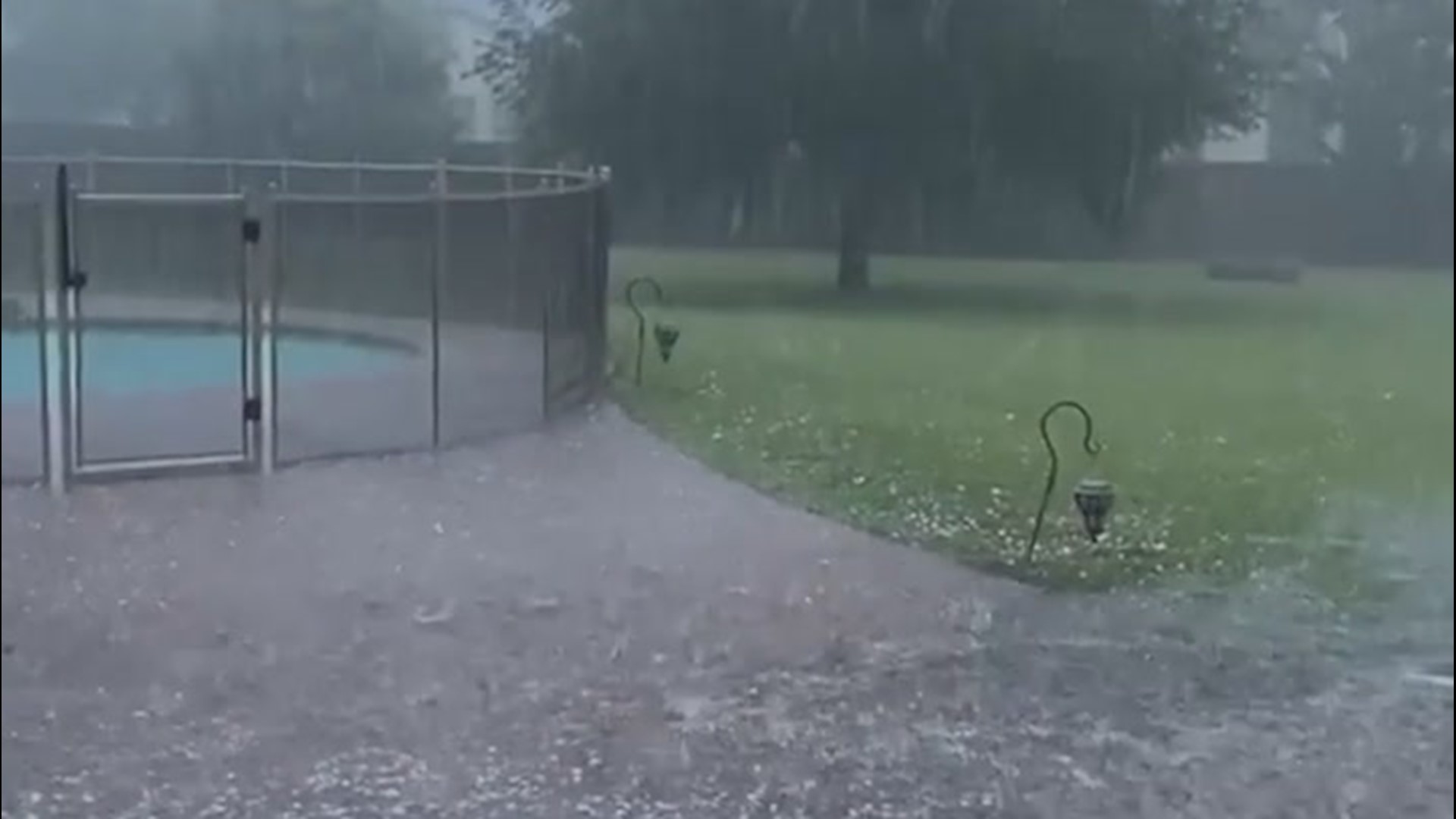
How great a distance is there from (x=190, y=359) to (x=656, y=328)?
1.63 metres

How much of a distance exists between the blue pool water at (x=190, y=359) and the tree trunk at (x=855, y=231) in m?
1.49

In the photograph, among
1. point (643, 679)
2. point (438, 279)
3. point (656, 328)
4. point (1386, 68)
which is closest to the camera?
point (1386, 68)

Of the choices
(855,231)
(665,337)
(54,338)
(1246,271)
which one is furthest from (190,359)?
(1246,271)

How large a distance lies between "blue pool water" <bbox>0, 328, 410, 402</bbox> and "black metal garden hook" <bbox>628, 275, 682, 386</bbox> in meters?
1.25

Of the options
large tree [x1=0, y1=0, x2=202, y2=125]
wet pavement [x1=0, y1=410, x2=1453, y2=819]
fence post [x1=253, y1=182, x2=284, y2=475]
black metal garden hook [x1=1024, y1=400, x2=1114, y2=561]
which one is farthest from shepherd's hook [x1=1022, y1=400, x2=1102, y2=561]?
A: fence post [x1=253, y1=182, x2=284, y2=475]

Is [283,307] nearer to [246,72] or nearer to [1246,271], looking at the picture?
[246,72]

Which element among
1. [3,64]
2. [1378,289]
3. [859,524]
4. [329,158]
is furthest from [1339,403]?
[3,64]

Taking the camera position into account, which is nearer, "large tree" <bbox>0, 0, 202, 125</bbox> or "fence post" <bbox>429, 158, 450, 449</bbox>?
"large tree" <bbox>0, 0, 202, 125</bbox>

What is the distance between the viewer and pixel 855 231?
2752mm

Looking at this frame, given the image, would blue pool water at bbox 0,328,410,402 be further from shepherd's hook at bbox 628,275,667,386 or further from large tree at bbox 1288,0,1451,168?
large tree at bbox 1288,0,1451,168

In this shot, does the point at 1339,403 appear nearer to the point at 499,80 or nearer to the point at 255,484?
the point at 499,80

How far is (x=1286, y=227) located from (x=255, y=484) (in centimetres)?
202

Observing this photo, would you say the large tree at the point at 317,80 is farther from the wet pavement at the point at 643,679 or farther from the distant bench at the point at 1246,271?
the distant bench at the point at 1246,271

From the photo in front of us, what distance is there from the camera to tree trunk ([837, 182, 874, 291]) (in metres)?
2.72
